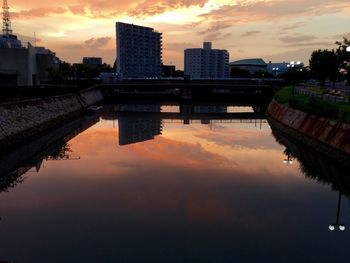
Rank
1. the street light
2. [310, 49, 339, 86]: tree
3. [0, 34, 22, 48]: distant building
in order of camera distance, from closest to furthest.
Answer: the street light < [310, 49, 339, 86]: tree < [0, 34, 22, 48]: distant building

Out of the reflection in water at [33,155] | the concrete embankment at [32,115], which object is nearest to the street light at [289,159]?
the reflection in water at [33,155]

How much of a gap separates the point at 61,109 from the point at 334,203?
45613 mm

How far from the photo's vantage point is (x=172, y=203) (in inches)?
863

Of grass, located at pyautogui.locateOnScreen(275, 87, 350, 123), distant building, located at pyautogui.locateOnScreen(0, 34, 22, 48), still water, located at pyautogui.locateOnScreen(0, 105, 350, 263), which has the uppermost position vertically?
distant building, located at pyautogui.locateOnScreen(0, 34, 22, 48)

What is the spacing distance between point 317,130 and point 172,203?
2152cm

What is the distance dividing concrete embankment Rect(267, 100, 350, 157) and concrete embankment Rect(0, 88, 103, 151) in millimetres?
29603

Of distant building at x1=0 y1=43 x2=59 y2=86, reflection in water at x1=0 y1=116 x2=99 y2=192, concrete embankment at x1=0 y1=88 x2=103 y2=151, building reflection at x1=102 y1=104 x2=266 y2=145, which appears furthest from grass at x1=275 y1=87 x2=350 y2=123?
distant building at x1=0 y1=43 x2=59 y2=86

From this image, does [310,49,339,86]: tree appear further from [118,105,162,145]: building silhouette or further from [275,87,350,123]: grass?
[118,105,162,145]: building silhouette

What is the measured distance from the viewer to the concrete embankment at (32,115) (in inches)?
1437

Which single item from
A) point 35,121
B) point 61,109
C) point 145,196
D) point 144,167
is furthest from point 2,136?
point 61,109

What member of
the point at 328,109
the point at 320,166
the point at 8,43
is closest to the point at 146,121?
the point at 328,109

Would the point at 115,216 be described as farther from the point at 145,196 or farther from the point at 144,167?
the point at 144,167

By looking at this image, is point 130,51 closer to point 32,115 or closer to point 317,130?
point 32,115

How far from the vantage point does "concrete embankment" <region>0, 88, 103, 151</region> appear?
1437 inches
